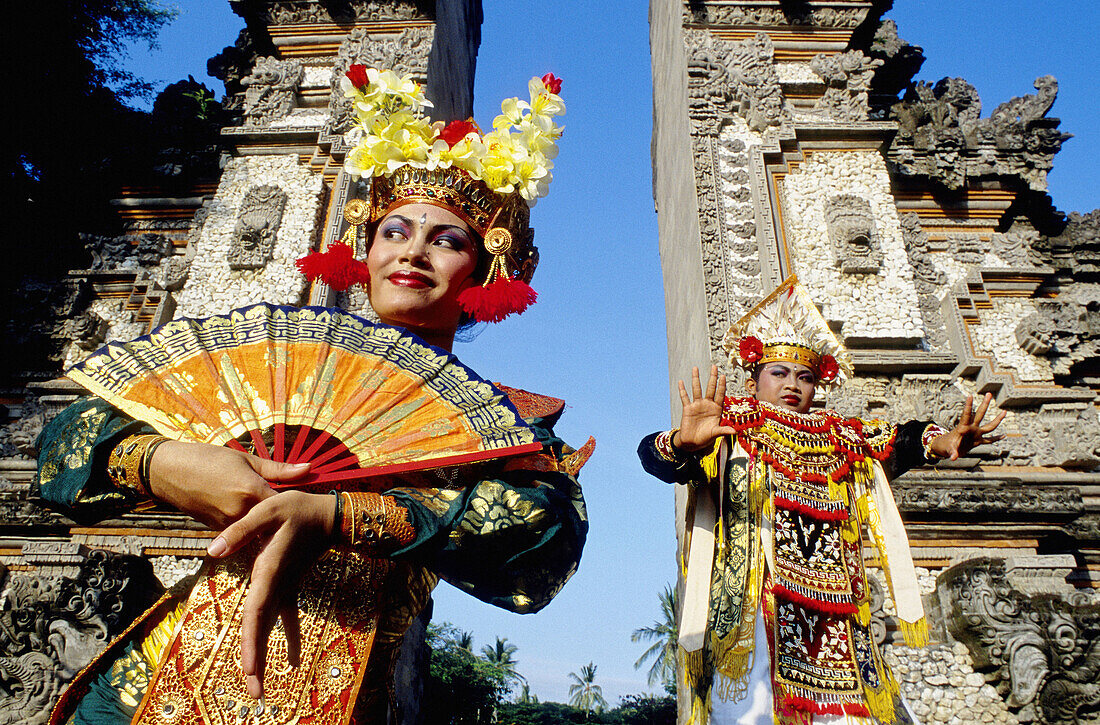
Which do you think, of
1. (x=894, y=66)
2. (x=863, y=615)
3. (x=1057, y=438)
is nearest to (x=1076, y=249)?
(x=1057, y=438)

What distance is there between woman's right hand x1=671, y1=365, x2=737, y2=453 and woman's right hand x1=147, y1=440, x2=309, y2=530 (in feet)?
5.96

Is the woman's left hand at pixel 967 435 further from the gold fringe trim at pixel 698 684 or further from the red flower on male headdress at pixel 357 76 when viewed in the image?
the red flower on male headdress at pixel 357 76

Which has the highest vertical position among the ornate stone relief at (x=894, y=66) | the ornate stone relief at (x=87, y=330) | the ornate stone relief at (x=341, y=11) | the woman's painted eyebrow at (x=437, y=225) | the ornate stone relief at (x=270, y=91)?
the ornate stone relief at (x=894, y=66)

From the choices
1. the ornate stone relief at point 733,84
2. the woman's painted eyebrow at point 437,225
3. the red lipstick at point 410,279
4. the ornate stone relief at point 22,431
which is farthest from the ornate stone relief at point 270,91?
the red lipstick at point 410,279

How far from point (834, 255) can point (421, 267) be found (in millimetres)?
4106

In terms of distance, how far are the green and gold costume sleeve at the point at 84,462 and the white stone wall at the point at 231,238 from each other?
346cm

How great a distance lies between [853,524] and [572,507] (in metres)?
2.03

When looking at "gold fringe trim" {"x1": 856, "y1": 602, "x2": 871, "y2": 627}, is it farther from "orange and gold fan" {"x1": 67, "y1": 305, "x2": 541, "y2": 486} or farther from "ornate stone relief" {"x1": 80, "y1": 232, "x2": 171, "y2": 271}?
"ornate stone relief" {"x1": 80, "y1": 232, "x2": 171, "y2": 271}

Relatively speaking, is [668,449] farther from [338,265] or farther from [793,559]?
[338,265]

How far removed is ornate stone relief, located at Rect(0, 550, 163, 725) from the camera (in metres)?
3.12

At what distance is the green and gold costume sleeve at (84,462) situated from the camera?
1.68 metres

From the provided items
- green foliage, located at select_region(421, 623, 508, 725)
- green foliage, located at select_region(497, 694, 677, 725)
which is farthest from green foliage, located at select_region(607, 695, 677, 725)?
green foliage, located at select_region(421, 623, 508, 725)

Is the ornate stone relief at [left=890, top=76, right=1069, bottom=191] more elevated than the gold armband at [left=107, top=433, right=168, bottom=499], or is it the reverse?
the ornate stone relief at [left=890, top=76, right=1069, bottom=191]

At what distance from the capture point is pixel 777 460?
11.2 ft
